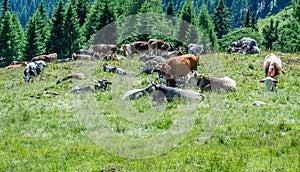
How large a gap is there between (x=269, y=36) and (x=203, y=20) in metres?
26.0

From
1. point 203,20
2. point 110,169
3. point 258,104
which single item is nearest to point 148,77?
point 258,104

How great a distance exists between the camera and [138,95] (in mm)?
18531

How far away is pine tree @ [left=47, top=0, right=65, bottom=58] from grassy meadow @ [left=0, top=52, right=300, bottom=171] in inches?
2017

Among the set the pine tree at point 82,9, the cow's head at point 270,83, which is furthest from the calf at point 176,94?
the pine tree at point 82,9

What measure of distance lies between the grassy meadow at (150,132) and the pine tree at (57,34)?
51240 mm

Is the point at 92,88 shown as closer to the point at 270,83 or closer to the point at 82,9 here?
the point at 270,83

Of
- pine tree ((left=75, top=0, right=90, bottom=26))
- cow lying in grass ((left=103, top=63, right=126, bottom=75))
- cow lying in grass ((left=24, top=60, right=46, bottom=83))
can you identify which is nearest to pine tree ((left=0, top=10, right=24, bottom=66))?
pine tree ((left=75, top=0, right=90, bottom=26))

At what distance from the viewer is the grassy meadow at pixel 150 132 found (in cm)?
998

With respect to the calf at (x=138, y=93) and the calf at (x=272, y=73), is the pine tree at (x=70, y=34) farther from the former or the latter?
the calf at (x=138, y=93)

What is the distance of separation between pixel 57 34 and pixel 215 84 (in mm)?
55862

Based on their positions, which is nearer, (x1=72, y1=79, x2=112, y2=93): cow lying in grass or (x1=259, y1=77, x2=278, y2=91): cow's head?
(x1=259, y1=77, x2=278, y2=91): cow's head

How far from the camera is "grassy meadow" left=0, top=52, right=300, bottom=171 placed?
9981mm

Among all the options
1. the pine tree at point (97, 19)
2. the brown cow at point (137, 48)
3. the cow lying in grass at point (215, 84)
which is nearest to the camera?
the cow lying in grass at point (215, 84)

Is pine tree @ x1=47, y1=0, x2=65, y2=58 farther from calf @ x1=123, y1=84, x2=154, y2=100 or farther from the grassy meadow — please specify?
calf @ x1=123, y1=84, x2=154, y2=100
